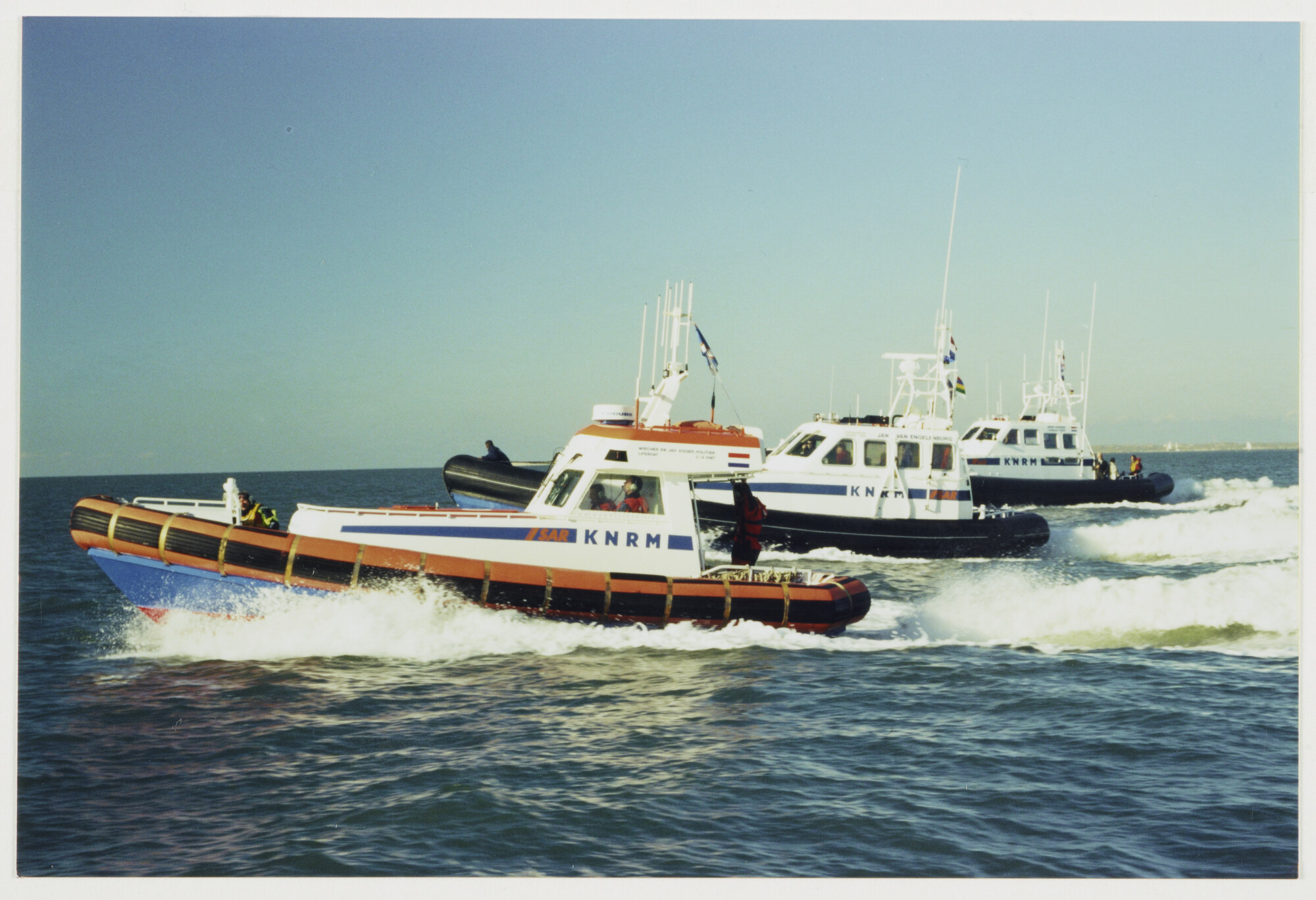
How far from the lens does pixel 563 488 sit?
8930 millimetres

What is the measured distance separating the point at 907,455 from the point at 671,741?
9.65m

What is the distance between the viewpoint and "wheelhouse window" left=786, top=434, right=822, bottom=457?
610 inches

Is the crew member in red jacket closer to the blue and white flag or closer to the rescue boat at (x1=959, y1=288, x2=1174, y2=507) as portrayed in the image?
the blue and white flag

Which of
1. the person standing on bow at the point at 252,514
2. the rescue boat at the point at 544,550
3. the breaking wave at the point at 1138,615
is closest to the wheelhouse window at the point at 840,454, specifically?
the breaking wave at the point at 1138,615

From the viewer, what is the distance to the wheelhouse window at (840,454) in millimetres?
15180

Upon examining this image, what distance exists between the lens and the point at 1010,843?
4.99 metres

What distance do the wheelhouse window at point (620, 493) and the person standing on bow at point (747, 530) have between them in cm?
119

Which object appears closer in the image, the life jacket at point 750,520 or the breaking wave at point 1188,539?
the life jacket at point 750,520

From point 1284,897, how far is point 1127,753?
1.12 meters

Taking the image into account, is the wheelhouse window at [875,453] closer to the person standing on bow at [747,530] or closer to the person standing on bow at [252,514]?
the person standing on bow at [747,530]

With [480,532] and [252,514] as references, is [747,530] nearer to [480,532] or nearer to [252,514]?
[480,532]

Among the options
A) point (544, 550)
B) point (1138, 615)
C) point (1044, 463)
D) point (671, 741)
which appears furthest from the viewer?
point (1044, 463)

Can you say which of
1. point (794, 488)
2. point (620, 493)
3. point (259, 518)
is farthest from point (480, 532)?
point (794, 488)

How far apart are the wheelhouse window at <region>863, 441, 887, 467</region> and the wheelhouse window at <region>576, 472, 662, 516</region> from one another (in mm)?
7066
